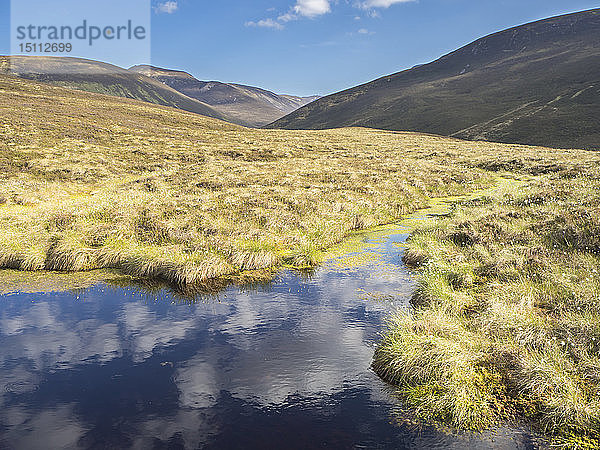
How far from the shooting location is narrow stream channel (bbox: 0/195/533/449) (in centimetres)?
586

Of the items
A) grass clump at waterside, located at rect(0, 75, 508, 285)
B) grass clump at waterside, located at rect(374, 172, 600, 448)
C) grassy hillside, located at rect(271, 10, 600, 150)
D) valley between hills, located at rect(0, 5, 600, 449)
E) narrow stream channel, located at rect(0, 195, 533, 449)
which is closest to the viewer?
narrow stream channel, located at rect(0, 195, 533, 449)

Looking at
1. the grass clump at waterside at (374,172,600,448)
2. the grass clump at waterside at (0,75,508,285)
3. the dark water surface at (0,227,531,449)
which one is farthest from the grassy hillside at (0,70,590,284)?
the grass clump at waterside at (374,172,600,448)

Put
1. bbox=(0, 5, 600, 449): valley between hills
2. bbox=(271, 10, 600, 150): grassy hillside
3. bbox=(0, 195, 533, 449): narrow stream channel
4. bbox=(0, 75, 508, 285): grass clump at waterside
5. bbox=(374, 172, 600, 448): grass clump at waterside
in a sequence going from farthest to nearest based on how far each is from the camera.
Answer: bbox=(271, 10, 600, 150): grassy hillside
bbox=(0, 75, 508, 285): grass clump at waterside
bbox=(0, 5, 600, 449): valley between hills
bbox=(374, 172, 600, 448): grass clump at waterside
bbox=(0, 195, 533, 449): narrow stream channel

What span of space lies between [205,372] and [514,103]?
14217 cm

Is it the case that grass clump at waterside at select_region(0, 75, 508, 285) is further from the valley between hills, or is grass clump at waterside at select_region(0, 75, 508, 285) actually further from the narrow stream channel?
the narrow stream channel

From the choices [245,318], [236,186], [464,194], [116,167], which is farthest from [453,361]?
[116,167]

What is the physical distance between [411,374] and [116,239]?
1272 cm

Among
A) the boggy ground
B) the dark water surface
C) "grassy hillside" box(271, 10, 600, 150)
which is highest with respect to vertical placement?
"grassy hillside" box(271, 10, 600, 150)

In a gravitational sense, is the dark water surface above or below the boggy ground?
below

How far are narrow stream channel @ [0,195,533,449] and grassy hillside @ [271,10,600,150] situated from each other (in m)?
87.7

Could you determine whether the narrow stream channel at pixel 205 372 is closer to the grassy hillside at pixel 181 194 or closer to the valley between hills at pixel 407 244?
the valley between hills at pixel 407 244

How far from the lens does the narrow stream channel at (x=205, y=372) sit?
5859 mm

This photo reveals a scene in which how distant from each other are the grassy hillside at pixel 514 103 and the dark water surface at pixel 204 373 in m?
87.8

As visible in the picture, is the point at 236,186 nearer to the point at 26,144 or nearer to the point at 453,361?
the point at 453,361
